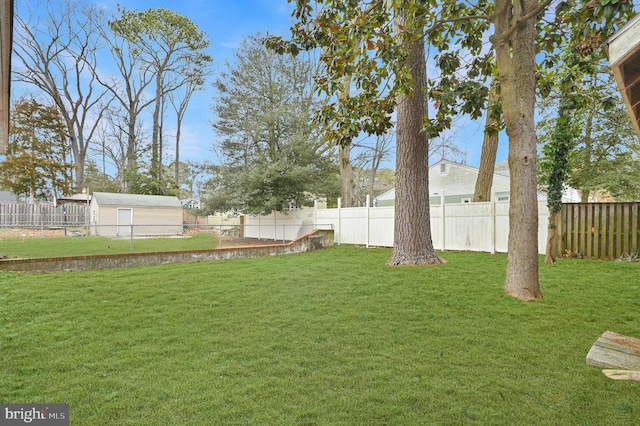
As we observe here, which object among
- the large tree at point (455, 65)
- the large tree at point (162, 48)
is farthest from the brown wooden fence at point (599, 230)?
the large tree at point (162, 48)

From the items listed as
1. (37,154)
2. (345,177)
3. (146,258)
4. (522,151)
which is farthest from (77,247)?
(37,154)

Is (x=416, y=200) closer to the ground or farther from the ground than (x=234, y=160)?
closer to the ground

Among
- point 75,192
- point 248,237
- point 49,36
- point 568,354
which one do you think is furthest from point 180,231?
point 568,354

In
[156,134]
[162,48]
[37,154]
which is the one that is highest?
[162,48]

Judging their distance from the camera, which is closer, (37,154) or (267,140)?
(267,140)

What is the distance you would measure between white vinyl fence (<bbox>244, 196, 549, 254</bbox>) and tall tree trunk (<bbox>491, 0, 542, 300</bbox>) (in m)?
4.41

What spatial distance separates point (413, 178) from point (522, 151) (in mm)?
3119

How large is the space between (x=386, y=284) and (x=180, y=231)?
19.1m

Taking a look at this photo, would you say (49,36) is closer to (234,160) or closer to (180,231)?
(180,231)

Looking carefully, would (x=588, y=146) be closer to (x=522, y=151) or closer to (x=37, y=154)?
(x=522, y=151)

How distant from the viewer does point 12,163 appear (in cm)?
2186

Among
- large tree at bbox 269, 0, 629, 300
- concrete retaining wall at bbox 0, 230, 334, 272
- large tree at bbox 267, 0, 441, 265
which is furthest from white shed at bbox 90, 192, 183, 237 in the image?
large tree at bbox 269, 0, 629, 300

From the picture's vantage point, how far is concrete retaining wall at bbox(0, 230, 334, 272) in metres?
7.12

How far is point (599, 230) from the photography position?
781cm
